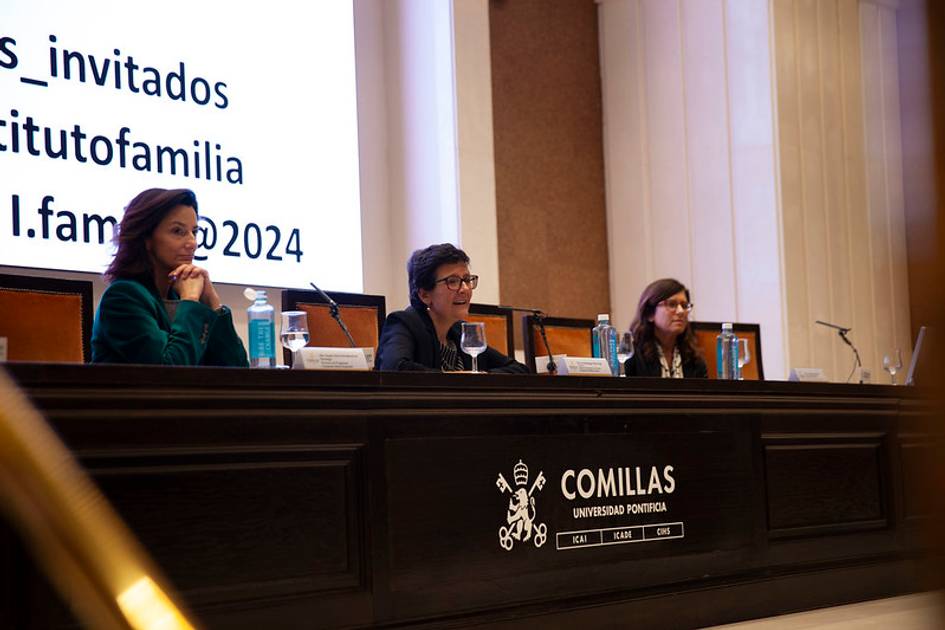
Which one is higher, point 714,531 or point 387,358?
point 387,358

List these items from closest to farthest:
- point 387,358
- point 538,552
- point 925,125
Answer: point 925,125
point 538,552
point 387,358

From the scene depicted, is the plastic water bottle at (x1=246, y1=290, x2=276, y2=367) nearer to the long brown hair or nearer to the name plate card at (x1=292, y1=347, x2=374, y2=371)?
the name plate card at (x1=292, y1=347, x2=374, y2=371)

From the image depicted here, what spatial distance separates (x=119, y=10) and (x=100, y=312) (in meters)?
2.14

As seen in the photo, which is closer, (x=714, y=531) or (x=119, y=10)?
(x=714, y=531)

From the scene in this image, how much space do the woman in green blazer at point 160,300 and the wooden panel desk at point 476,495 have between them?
0.64m

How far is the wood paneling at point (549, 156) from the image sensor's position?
6.00m

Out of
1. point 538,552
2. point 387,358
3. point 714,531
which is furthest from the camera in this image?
point 387,358

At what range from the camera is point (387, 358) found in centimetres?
322

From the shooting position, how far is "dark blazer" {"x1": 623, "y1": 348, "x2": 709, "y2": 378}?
4.05m

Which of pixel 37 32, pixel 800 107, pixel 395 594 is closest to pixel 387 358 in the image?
pixel 395 594

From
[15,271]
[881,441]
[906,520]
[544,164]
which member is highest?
[544,164]

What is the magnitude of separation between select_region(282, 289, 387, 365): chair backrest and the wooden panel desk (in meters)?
0.96

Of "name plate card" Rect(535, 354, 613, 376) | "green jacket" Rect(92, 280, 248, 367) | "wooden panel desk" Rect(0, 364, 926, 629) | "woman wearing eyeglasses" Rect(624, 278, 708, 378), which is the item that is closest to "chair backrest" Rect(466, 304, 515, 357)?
"woman wearing eyeglasses" Rect(624, 278, 708, 378)

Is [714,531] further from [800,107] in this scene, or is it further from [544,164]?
[800,107]
